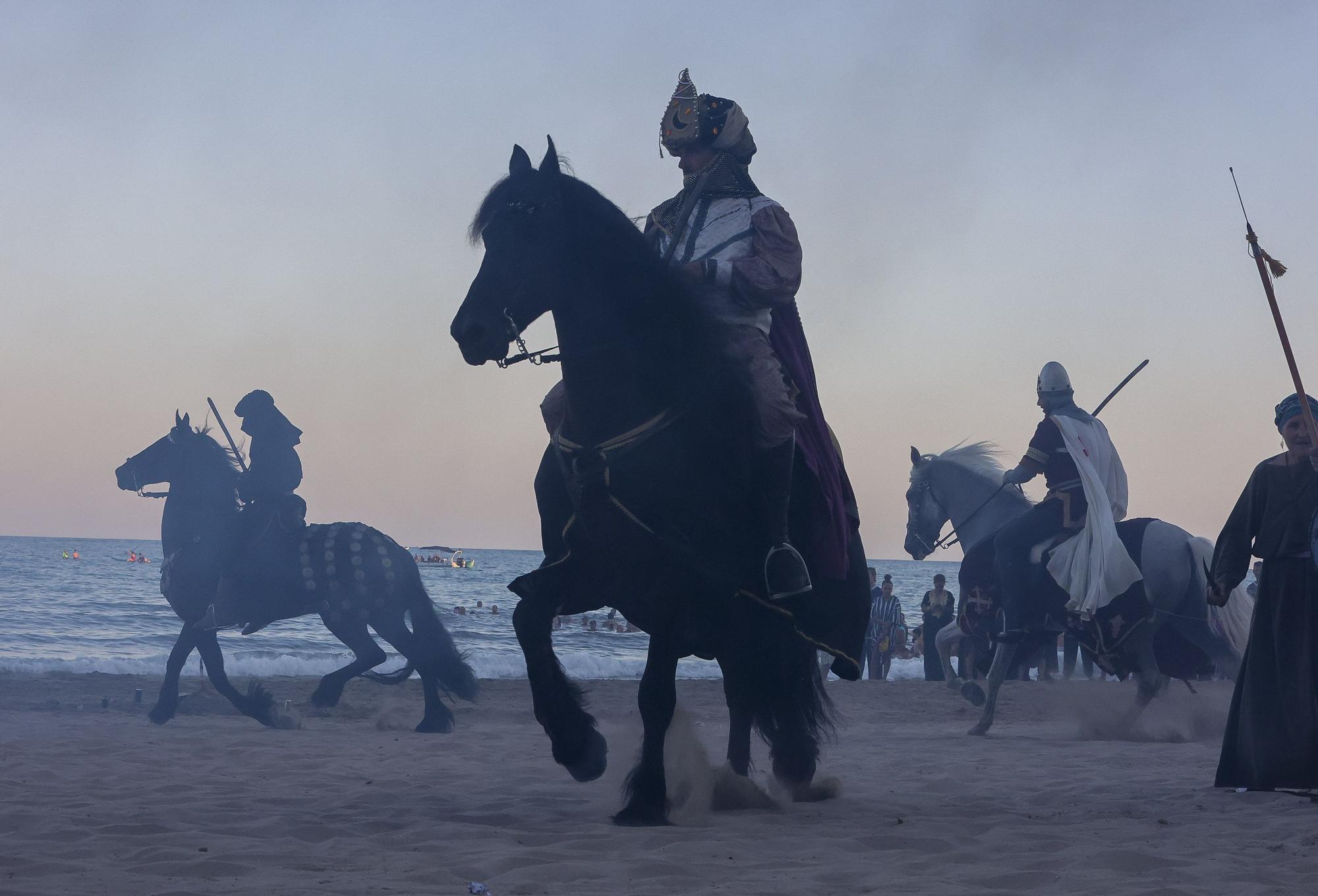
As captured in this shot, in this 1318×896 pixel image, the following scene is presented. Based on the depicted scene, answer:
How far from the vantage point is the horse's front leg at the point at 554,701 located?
521 centimetres

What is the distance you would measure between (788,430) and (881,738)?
19.1ft

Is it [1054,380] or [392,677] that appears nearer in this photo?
[1054,380]

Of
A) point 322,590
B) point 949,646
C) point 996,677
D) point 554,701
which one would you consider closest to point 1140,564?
point 996,677

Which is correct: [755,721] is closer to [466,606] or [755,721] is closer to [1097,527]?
[1097,527]

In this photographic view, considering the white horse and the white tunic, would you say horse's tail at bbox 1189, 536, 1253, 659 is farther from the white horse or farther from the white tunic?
the white tunic

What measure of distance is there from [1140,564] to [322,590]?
6733 millimetres

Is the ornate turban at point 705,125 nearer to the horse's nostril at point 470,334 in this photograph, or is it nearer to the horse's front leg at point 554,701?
the horse's nostril at point 470,334

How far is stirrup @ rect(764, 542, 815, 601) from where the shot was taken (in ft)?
17.2

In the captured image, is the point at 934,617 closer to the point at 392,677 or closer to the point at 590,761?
the point at 392,677

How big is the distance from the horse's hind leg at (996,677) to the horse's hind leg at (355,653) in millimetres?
5033

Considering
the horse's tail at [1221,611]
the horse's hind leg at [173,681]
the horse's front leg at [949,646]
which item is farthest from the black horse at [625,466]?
the horse's front leg at [949,646]

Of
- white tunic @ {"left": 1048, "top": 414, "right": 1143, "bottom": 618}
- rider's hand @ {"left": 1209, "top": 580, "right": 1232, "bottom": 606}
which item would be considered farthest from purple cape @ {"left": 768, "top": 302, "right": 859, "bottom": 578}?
white tunic @ {"left": 1048, "top": 414, "right": 1143, "bottom": 618}

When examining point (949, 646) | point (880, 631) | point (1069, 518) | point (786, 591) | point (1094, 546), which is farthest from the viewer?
point (880, 631)

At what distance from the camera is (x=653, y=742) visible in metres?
5.27
